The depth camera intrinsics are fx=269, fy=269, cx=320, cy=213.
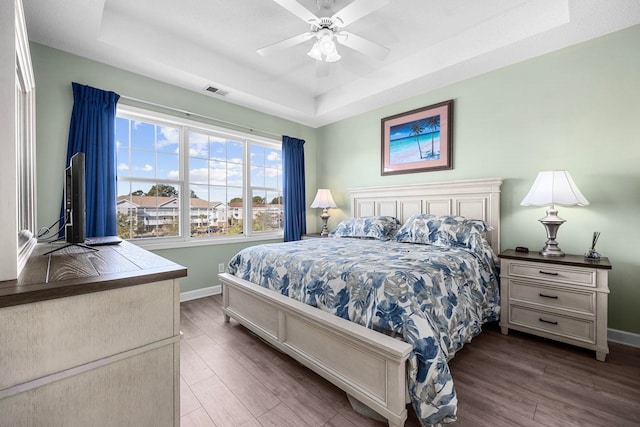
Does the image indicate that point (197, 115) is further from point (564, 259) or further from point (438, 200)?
point (564, 259)

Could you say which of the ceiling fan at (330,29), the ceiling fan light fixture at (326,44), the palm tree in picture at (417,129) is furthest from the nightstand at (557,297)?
the ceiling fan light fixture at (326,44)

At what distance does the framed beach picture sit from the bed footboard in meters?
2.52

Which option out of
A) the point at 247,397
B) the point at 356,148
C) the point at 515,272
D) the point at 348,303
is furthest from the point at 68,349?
the point at 356,148

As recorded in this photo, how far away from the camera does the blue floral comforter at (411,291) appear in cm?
136

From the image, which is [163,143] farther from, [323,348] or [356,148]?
[323,348]

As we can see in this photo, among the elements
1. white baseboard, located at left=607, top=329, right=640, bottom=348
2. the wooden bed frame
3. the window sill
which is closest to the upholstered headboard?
the wooden bed frame

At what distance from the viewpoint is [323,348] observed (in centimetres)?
174

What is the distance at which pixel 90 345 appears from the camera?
867 mm

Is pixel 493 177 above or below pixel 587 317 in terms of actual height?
above

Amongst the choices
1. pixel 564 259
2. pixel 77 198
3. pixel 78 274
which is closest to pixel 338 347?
pixel 78 274

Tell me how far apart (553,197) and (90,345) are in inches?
120

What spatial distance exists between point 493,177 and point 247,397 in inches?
120

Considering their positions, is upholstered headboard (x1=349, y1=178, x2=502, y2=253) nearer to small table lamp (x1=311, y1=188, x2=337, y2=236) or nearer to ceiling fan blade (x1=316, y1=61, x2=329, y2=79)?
small table lamp (x1=311, y1=188, x2=337, y2=236)

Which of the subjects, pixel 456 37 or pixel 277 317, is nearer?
pixel 277 317
